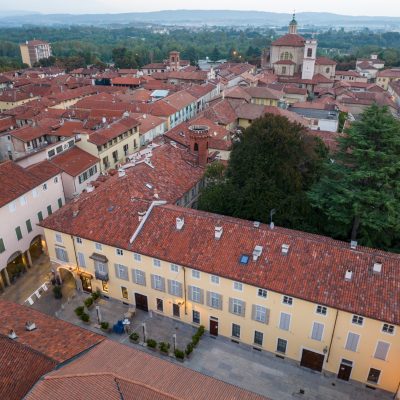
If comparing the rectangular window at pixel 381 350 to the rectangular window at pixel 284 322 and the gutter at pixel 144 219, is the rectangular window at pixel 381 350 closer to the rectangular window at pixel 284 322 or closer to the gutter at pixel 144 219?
the rectangular window at pixel 284 322

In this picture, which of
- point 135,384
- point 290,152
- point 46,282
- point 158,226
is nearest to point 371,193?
point 290,152

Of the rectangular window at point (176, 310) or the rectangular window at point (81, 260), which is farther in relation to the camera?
the rectangular window at point (81, 260)

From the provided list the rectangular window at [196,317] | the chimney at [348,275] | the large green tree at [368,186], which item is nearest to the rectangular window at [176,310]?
the rectangular window at [196,317]

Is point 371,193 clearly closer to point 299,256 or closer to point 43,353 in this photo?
point 299,256

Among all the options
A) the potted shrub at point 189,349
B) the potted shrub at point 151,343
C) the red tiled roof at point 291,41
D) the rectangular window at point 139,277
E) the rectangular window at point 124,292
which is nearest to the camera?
the potted shrub at point 189,349

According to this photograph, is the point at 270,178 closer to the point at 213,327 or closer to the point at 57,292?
the point at 213,327

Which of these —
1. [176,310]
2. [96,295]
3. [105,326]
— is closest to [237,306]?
[176,310]
